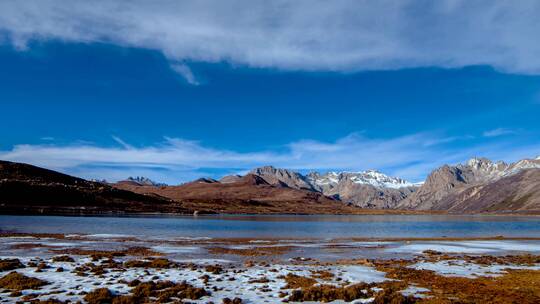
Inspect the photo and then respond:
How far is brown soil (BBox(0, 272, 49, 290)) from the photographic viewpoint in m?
22.7

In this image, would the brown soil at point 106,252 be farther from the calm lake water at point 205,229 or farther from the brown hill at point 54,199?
the brown hill at point 54,199

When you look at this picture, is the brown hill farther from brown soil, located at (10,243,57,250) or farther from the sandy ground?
the sandy ground

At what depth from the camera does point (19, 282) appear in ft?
77.3

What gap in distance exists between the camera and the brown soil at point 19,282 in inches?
895

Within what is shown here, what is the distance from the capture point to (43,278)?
25.4 m

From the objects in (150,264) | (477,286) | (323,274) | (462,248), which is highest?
(150,264)

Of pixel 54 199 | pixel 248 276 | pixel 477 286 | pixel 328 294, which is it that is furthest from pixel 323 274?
pixel 54 199

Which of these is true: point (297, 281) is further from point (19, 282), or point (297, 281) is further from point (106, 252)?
point (106, 252)

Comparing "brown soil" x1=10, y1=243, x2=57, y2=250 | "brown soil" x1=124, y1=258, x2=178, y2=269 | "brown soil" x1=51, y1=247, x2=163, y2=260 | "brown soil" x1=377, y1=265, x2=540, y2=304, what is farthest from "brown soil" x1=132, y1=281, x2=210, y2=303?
"brown soil" x1=10, y1=243, x2=57, y2=250

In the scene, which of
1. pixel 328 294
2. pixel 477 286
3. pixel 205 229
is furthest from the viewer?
pixel 205 229

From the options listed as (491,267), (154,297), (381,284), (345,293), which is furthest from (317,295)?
(491,267)

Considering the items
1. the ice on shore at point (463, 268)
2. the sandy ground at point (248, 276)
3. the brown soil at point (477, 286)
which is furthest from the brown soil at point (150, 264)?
the ice on shore at point (463, 268)

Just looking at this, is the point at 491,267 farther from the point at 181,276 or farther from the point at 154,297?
the point at 154,297

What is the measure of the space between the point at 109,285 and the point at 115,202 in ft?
595
